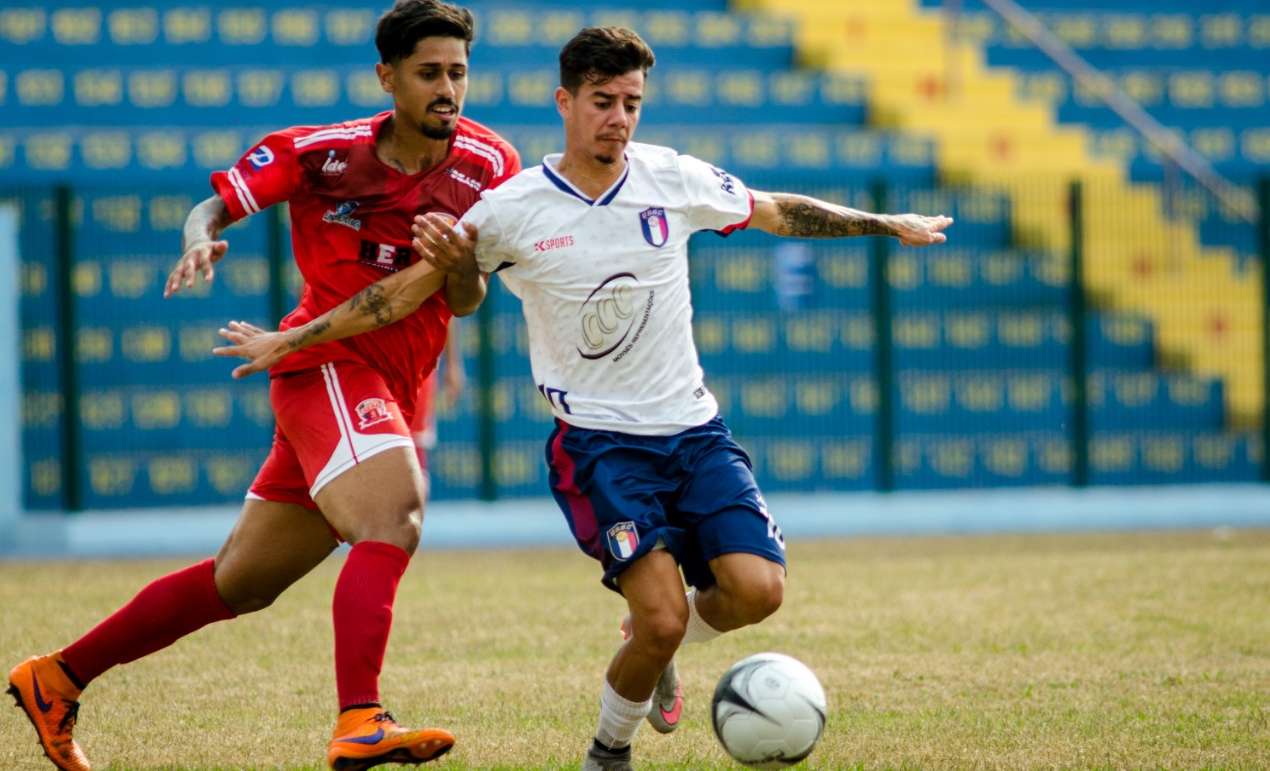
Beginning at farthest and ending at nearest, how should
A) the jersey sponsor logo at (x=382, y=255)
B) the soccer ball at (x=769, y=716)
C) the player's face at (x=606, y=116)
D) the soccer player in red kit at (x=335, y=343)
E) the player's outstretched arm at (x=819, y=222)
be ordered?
the player's outstretched arm at (x=819, y=222)
the jersey sponsor logo at (x=382, y=255)
the soccer player in red kit at (x=335, y=343)
the player's face at (x=606, y=116)
the soccer ball at (x=769, y=716)

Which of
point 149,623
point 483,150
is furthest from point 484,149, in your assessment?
point 149,623

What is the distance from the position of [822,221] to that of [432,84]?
50.2 inches

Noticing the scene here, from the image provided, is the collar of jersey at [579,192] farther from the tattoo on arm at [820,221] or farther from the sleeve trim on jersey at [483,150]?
the tattoo on arm at [820,221]

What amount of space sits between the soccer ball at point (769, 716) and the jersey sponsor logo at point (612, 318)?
1009 millimetres

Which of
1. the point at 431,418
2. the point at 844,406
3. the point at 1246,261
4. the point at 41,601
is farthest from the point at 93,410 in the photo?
the point at 1246,261

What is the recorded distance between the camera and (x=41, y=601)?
9375mm

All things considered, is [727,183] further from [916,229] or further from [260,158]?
[260,158]

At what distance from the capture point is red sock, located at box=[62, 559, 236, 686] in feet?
18.2

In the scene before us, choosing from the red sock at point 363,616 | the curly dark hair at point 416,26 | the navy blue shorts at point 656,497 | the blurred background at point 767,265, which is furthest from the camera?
the blurred background at point 767,265

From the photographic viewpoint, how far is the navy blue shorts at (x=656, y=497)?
5164mm

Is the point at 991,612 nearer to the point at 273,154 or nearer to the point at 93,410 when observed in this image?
the point at 273,154

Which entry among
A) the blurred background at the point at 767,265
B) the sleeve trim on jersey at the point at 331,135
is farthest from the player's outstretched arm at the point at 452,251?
the blurred background at the point at 767,265

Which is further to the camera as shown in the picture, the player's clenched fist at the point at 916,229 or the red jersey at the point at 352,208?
the player's clenched fist at the point at 916,229

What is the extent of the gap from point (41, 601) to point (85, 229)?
468cm
